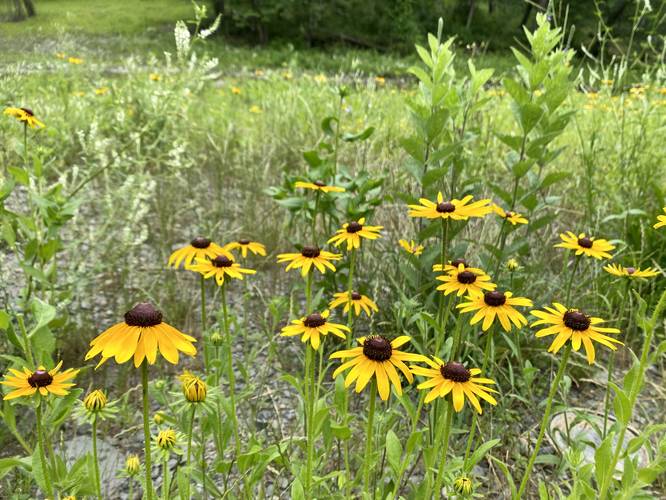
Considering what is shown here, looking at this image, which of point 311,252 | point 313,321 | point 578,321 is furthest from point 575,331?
point 311,252

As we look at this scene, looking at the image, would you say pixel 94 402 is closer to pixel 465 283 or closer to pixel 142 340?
pixel 142 340

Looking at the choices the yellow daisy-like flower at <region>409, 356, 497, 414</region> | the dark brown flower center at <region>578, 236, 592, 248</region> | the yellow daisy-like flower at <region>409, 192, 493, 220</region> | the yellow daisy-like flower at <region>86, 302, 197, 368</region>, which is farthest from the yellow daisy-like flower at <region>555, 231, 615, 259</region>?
the yellow daisy-like flower at <region>86, 302, 197, 368</region>

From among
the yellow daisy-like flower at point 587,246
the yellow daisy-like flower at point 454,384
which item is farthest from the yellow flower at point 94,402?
the yellow daisy-like flower at point 587,246

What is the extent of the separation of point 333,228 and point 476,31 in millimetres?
24961

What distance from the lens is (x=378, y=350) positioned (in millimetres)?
964

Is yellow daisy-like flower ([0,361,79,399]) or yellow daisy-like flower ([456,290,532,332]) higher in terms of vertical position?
yellow daisy-like flower ([456,290,532,332])

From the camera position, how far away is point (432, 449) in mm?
1053

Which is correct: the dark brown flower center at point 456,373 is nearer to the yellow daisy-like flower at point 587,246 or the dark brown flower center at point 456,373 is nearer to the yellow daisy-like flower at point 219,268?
the yellow daisy-like flower at point 219,268

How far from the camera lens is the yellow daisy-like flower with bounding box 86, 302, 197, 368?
0.85 meters

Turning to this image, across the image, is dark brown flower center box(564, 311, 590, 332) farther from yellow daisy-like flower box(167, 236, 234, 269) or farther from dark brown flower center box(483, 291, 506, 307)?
yellow daisy-like flower box(167, 236, 234, 269)

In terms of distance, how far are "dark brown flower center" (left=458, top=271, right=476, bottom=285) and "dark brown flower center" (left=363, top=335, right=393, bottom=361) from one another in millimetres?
325

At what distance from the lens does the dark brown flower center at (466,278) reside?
1.22 metres

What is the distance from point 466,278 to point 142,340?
2.33ft

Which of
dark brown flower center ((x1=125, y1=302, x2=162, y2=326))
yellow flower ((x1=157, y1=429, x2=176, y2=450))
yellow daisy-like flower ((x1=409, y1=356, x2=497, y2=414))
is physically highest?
dark brown flower center ((x1=125, y1=302, x2=162, y2=326))
